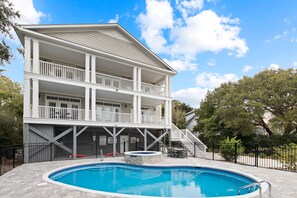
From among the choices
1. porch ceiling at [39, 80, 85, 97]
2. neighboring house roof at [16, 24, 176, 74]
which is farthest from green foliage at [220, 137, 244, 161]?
porch ceiling at [39, 80, 85, 97]

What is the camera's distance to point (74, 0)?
52.5 ft

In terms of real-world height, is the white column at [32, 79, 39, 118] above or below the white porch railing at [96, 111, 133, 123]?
above

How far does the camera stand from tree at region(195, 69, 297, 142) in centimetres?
1850

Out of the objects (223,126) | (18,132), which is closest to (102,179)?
(18,132)

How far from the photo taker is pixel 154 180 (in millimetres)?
9828

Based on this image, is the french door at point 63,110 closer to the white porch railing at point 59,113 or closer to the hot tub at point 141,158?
the white porch railing at point 59,113

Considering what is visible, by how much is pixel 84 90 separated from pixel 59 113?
2.67 meters

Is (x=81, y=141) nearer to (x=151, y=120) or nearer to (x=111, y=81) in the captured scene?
(x=111, y=81)

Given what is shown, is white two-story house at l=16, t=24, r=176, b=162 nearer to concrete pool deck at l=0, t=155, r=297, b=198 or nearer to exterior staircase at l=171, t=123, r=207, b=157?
exterior staircase at l=171, t=123, r=207, b=157

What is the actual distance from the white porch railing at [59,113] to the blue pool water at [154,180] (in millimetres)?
4788

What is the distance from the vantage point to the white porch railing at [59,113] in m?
13.7

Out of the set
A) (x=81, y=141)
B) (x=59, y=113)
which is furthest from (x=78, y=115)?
(x=81, y=141)

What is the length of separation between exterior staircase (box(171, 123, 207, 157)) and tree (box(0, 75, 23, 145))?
551 inches

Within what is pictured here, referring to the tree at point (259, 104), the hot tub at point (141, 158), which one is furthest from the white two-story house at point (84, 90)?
the tree at point (259, 104)
